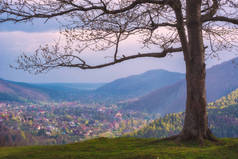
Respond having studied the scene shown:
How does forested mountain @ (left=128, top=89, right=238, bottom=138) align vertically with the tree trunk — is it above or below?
below

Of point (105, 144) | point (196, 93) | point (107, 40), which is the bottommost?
point (105, 144)

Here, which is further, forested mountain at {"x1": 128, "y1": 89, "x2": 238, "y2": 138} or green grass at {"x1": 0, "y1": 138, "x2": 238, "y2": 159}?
forested mountain at {"x1": 128, "y1": 89, "x2": 238, "y2": 138}

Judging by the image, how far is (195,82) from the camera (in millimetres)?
9484

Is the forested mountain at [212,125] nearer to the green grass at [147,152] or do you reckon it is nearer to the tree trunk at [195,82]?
the green grass at [147,152]

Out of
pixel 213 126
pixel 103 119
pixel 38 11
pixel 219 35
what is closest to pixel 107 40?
pixel 38 11

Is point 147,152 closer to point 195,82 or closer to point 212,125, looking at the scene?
point 195,82

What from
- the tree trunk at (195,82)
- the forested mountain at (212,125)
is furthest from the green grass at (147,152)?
the forested mountain at (212,125)

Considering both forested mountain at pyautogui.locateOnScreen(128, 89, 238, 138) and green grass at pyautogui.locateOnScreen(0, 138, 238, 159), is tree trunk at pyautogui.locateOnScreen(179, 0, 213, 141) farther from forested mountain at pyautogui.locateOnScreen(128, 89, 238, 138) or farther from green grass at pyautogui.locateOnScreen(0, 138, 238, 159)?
forested mountain at pyautogui.locateOnScreen(128, 89, 238, 138)

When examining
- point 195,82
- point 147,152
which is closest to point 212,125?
point 195,82

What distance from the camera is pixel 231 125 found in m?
99.4

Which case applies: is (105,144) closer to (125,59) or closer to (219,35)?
(125,59)

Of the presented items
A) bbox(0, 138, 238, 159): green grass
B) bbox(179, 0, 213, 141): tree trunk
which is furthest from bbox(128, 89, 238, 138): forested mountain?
bbox(179, 0, 213, 141): tree trunk

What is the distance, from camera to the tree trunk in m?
9.51

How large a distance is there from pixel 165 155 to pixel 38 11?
6.15 m
